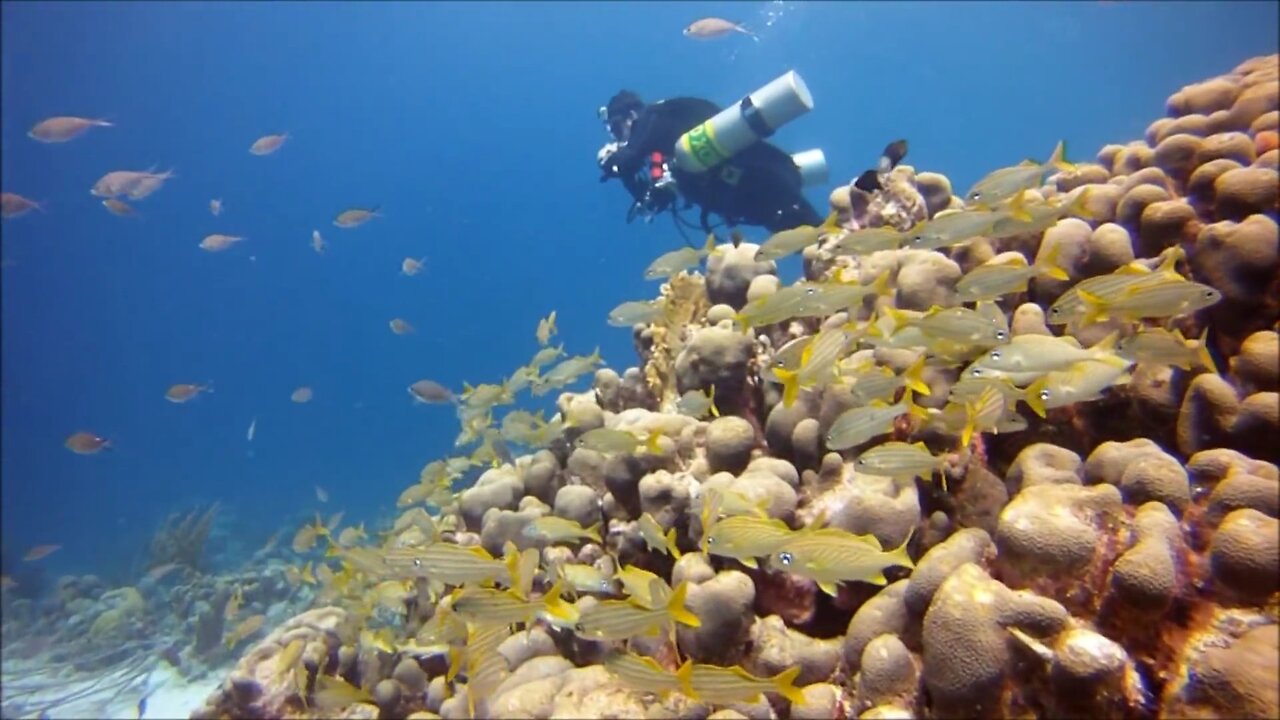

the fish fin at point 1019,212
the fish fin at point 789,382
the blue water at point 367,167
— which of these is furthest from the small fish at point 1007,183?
the blue water at point 367,167

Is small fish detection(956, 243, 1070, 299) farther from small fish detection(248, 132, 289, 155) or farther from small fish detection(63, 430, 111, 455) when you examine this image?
small fish detection(248, 132, 289, 155)

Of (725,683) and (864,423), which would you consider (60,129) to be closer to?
(864,423)

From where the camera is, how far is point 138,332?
316 feet

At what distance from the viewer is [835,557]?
2.75 meters

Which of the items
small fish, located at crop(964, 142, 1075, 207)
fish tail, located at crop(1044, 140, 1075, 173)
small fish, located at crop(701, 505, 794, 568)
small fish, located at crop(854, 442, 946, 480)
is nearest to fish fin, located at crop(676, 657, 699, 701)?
small fish, located at crop(701, 505, 794, 568)

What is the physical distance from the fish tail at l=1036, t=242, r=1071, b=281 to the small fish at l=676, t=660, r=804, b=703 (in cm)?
255

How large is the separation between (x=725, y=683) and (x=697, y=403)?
2.10 meters

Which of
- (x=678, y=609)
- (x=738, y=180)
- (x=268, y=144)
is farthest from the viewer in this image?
(x=268, y=144)

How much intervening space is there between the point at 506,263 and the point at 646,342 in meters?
112

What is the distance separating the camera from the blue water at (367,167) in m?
60.3

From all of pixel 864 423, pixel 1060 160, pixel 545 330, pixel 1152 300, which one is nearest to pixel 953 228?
pixel 1152 300

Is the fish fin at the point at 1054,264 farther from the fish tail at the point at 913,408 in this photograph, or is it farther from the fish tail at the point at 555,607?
the fish tail at the point at 555,607

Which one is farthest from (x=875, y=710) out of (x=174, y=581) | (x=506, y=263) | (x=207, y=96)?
(x=506, y=263)

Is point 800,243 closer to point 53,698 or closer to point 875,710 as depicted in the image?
point 875,710
